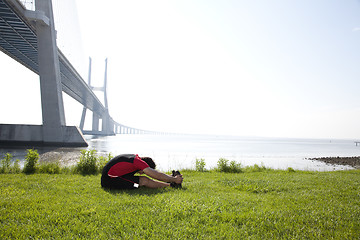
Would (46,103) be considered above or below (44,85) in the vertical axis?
below

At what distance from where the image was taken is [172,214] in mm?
3340

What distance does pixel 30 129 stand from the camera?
2369 centimetres

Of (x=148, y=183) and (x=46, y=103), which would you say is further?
(x=46, y=103)

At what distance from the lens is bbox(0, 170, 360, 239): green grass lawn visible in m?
2.75

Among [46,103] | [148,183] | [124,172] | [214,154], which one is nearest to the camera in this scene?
[124,172]

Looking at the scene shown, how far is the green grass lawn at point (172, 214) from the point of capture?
275cm

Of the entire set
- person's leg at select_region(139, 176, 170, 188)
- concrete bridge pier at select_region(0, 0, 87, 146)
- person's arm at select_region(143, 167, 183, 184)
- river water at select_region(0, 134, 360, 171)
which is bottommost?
river water at select_region(0, 134, 360, 171)

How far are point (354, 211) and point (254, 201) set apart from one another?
1570 millimetres

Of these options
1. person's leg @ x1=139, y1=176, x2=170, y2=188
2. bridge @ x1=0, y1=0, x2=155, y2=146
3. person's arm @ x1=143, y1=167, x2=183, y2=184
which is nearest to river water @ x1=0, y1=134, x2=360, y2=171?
bridge @ x1=0, y1=0, x2=155, y2=146

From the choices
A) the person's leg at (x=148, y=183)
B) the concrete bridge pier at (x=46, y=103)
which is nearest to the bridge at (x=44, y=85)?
the concrete bridge pier at (x=46, y=103)

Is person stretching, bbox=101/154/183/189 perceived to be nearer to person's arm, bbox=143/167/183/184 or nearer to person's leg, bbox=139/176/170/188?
person's arm, bbox=143/167/183/184

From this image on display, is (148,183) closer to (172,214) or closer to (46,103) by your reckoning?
(172,214)

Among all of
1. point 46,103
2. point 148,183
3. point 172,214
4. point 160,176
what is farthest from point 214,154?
point 172,214

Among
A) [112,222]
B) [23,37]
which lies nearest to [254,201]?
[112,222]
